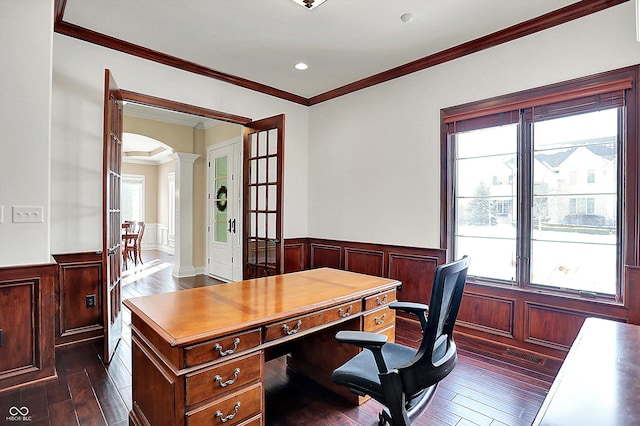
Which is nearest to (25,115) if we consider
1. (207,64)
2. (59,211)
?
(59,211)

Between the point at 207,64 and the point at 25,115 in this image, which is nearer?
the point at 25,115

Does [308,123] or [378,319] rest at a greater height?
[308,123]

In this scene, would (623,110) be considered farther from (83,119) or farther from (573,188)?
(83,119)

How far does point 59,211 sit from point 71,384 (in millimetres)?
1486

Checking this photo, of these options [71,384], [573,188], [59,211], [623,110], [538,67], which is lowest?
[71,384]

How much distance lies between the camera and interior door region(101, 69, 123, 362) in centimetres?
268

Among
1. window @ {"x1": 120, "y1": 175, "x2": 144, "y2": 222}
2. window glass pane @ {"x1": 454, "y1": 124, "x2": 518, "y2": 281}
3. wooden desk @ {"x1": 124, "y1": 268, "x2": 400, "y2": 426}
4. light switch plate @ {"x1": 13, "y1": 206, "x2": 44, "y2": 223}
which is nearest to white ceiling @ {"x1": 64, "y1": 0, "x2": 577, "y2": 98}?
window glass pane @ {"x1": 454, "y1": 124, "x2": 518, "y2": 281}

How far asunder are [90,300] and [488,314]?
3728mm

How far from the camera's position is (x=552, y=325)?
2.80 m

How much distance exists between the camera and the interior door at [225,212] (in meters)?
5.61

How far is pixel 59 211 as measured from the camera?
119 inches

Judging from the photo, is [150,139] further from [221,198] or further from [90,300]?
[90,300]

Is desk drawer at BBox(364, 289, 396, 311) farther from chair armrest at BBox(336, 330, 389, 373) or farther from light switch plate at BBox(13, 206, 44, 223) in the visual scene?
light switch plate at BBox(13, 206, 44, 223)

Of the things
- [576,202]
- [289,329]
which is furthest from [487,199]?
[289,329]
